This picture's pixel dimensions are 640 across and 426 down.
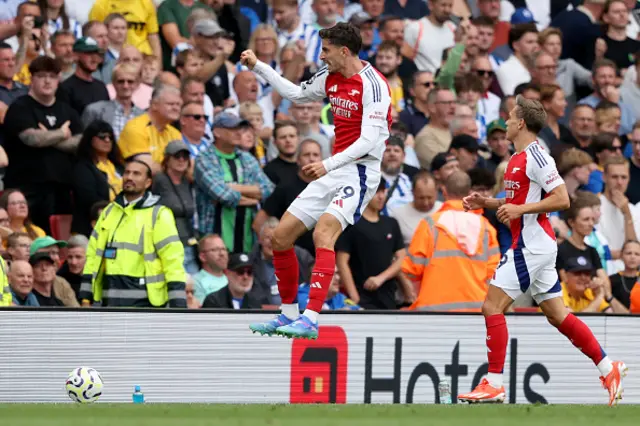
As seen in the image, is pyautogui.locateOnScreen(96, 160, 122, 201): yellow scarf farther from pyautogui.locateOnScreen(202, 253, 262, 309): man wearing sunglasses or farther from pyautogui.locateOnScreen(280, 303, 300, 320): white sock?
pyautogui.locateOnScreen(280, 303, 300, 320): white sock

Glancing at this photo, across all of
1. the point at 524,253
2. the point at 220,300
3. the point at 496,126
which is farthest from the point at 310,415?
the point at 496,126

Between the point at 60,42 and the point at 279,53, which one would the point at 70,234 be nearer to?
the point at 60,42

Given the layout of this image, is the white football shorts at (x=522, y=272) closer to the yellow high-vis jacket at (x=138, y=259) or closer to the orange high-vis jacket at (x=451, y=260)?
the orange high-vis jacket at (x=451, y=260)

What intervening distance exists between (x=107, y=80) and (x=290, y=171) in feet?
7.96

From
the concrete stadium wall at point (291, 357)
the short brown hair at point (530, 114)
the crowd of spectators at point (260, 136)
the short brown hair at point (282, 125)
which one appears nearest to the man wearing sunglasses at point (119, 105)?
the crowd of spectators at point (260, 136)

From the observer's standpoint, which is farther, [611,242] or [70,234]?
[611,242]

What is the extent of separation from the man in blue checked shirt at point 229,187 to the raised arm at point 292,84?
316 centimetres

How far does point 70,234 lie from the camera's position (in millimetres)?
14352

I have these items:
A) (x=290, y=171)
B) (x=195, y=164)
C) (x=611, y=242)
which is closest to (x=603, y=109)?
(x=611, y=242)

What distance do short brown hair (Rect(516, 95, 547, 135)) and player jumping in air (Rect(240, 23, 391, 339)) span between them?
1037mm

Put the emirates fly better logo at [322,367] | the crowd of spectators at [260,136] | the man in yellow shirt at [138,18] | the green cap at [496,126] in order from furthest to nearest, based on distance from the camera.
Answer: the green cap at [496,126] → the man in yellow shirt at [138,18] → the crowd of spectators at [260,136] → the emirates fly better logo at [322,367]

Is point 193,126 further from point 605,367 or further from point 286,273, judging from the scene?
point 605,367

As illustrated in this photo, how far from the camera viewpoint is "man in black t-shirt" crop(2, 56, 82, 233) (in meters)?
14.1

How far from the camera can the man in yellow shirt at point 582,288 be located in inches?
578
